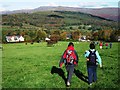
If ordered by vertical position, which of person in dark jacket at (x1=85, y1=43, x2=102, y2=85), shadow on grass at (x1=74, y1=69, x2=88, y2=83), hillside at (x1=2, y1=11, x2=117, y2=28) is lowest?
shadow on grass at (x1=74, y1=69, x2=88, y2=83)

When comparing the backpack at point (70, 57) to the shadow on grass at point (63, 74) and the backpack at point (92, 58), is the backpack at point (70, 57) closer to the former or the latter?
the backpack at point (92, 58)

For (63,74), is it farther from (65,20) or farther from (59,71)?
(65,20)

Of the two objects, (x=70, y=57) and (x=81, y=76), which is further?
(x=81, y=76)

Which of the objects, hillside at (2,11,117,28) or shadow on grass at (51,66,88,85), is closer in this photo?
shadow on grass at (51,66,88,85)

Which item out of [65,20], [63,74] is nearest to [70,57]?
[63,74]

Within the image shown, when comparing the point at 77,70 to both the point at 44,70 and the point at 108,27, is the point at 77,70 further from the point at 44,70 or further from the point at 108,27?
the point at 108,27

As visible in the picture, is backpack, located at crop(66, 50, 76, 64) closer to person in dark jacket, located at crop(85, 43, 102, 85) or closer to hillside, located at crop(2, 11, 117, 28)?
person in dark jacket, located at crop(85, 43, 102, 85)

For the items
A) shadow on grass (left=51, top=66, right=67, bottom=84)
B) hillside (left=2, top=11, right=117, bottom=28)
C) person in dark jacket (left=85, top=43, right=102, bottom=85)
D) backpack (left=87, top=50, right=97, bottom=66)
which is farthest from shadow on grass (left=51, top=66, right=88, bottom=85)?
hillside (left=2, top=11, right=117, bottom=28)

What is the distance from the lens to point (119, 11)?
1931 cm

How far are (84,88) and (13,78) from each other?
3.74 meters

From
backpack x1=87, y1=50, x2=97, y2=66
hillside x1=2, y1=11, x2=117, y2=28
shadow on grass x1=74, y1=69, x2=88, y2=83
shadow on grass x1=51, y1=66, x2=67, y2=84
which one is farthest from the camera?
hillside x1=2, y1=11, x2=117, y2=28

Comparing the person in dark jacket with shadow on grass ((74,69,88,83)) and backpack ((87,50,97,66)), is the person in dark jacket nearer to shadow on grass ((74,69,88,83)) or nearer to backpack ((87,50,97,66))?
backpack ((87,50,97,66))

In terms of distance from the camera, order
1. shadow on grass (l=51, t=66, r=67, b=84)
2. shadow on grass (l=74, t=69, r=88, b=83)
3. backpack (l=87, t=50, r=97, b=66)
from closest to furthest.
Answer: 1. backpack (l=87, t=50, r=97, b=66)
2. shadow on grass (l=74, t=69, r=88, b=83)
3. shadow on grass (l=51, t=66, r=67, b=84)

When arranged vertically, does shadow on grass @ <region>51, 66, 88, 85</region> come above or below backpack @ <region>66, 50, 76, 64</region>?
below
